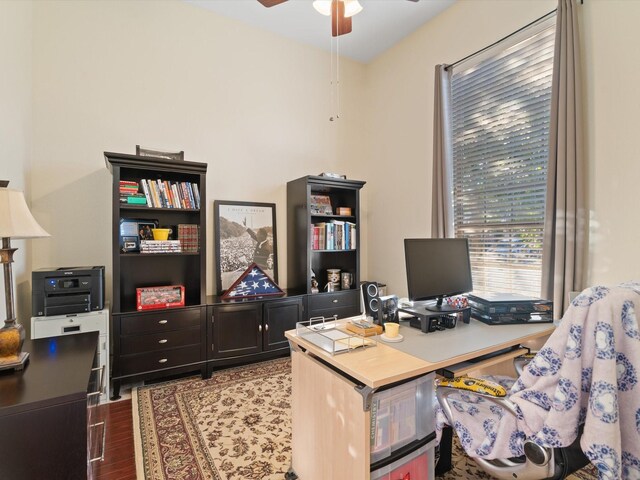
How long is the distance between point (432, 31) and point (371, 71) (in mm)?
1007

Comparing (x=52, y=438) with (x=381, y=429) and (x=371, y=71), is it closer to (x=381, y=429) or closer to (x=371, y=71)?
(x=381, y=429)

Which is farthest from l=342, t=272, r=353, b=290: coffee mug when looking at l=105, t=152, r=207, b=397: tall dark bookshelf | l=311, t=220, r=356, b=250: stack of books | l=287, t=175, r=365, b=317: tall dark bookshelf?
l=105, t=152, r=207, b=397: tall dark bookshelf

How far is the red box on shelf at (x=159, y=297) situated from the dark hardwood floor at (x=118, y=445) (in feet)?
2.42

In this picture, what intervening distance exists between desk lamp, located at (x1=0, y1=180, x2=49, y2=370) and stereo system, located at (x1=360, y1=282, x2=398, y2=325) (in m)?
1.60

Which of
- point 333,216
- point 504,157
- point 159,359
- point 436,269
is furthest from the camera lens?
point 333,216

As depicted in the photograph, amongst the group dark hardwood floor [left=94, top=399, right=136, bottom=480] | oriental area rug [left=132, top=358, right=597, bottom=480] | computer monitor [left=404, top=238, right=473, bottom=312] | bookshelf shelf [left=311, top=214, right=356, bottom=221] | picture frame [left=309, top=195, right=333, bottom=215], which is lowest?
dark hardwood floor [left=94, top=399, right=136, bottom=480]

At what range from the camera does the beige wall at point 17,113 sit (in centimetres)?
205

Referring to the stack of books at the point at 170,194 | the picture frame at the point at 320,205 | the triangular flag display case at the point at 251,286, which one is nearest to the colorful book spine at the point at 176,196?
the stack of books at the point at 170,194

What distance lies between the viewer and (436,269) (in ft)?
6.36

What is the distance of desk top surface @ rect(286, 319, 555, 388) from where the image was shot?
1.24 metres

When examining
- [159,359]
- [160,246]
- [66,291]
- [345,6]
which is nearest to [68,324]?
[66,291]

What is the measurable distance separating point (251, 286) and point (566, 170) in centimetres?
272

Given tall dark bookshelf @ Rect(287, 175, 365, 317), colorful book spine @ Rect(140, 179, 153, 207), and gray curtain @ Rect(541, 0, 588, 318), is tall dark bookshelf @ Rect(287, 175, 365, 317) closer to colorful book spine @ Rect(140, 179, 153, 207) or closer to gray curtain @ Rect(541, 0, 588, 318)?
colorful book spine @ Rect(140, 179, 153, 207)

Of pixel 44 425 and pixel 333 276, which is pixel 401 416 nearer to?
pixel 44 425
